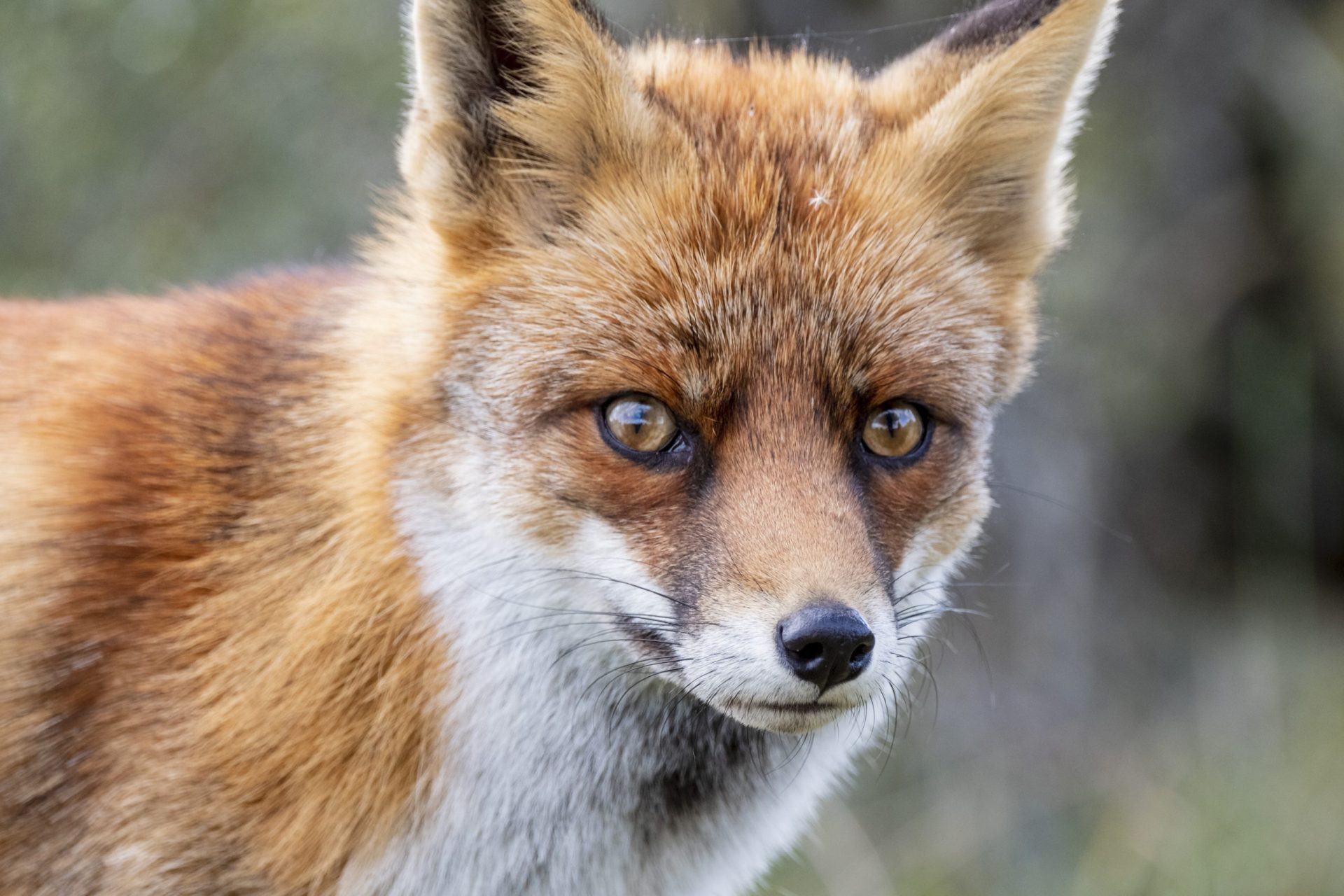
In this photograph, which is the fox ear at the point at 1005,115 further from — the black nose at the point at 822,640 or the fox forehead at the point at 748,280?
the black nose at the point at 822,640

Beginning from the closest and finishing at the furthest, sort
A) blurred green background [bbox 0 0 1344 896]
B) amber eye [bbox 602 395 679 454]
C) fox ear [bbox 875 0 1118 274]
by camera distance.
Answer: amber eye [bbox 602 395 679 454] < fox ear [bbox 875 0 1118 274] < blurred green background [bbox 0 0 1344 896]

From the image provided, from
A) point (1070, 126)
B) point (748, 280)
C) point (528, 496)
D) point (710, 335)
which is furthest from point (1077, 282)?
point (528, 496)

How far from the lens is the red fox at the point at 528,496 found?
285 centimetres

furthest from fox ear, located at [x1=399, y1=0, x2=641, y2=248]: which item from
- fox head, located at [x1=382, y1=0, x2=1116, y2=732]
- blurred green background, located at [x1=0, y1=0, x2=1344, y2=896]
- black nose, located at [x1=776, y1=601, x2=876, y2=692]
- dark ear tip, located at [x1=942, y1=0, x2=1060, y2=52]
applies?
blurred green background, located at [x1=0, y1=0, x2=1344, y2=896]

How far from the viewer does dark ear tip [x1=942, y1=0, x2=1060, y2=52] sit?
3.29m

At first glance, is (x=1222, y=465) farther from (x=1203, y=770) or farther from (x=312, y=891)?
(x=312, y=891)

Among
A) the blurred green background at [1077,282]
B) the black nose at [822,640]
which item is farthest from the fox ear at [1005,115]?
the blurred green background at [1077,282]

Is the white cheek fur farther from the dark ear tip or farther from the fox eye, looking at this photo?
the dark ear tip

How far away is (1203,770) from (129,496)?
542cm

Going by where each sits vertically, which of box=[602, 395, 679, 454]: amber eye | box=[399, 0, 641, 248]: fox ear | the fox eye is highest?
box=[399, 0, 641, 248]: fox ear

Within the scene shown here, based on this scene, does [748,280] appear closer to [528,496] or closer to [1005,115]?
[528,496]

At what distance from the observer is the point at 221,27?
6.85 metres

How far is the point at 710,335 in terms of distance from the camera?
2.86 metres

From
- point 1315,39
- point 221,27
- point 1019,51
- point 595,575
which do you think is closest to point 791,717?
point 595,575
